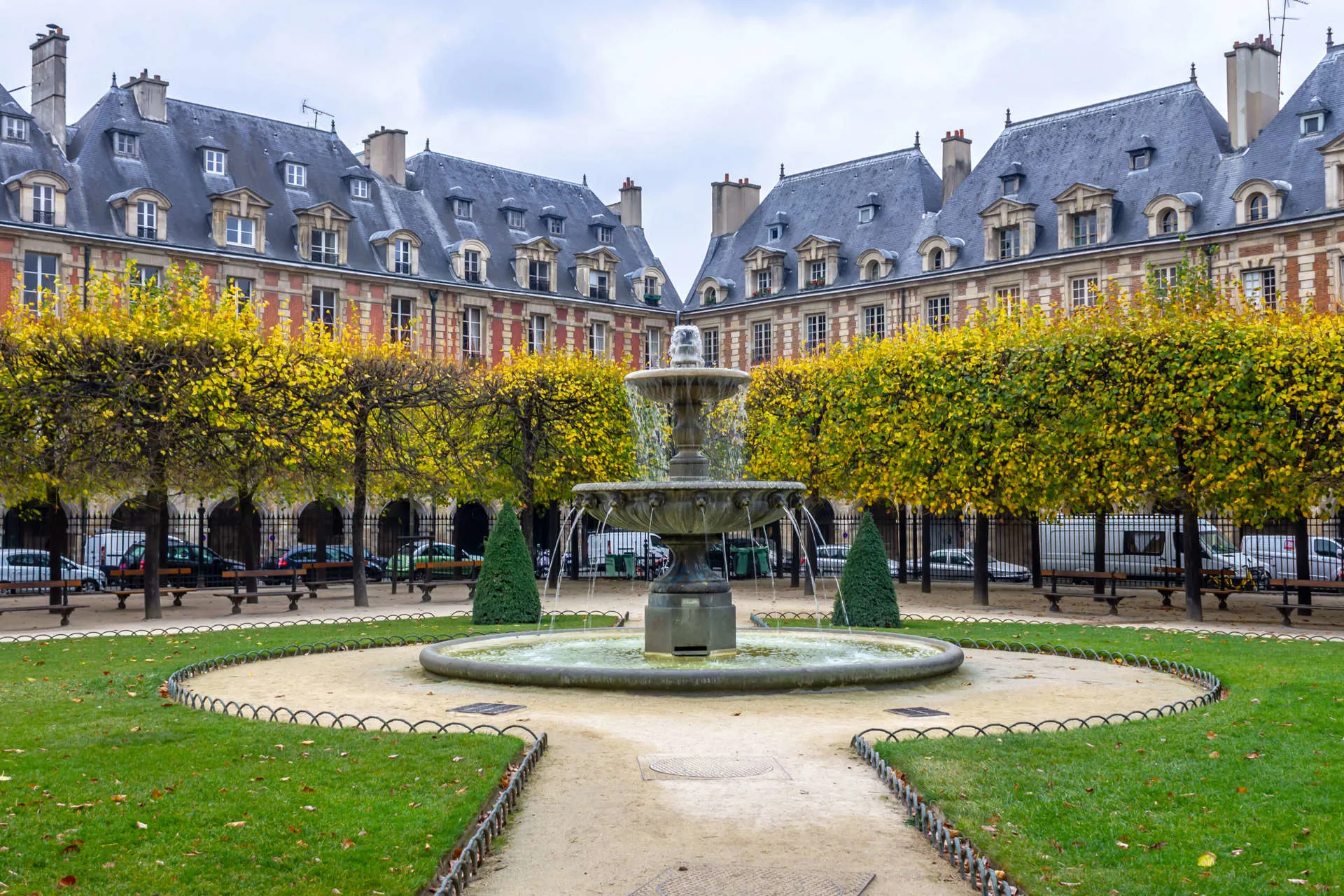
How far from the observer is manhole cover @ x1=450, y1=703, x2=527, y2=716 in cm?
1020

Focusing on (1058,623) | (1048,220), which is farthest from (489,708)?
(1048,220)

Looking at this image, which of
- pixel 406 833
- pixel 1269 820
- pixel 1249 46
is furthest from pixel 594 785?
pixel 1249 46

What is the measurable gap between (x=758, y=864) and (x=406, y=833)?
174cm

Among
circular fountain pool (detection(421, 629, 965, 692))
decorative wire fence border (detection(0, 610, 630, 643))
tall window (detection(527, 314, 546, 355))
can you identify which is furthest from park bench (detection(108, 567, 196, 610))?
tall window (detection(527, 314, 546, 355))

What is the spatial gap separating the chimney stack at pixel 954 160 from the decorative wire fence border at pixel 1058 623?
28052mm

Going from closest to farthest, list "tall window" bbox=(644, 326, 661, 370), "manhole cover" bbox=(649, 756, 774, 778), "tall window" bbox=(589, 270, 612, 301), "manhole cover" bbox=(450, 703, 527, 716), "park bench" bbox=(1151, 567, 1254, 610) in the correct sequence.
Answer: "manhole cover" bbox=(649, 756, 774, 778) → "manhole cover" bbox=(450, 703, 527, 716) → "park bench" bbox=(1151, 567, 1254, 610) → "tall window" bbox=(589, 270, 612, 301) → "tall window" bbox=(644, 326, 661, 370)

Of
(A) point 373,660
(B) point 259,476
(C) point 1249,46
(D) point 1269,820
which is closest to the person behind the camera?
(D) point 1269,820

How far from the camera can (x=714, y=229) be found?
53.3 metres

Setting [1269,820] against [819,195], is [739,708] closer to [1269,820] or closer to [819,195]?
[1269,820]

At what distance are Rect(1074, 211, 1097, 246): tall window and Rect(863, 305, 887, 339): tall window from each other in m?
7.38

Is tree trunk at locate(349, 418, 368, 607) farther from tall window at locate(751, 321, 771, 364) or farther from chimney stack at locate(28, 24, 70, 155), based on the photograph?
tall window at locate(751, 321, 771, 364)

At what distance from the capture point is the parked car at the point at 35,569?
2747 centimetres

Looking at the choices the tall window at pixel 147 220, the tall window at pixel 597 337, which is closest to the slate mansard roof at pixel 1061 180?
the tall window at pixel 597 337

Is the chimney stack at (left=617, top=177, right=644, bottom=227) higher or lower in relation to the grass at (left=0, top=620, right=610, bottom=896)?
higher
